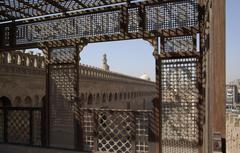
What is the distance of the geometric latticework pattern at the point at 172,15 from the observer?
16.2 feet

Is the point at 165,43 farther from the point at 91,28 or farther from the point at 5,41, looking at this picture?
the point at 5,41

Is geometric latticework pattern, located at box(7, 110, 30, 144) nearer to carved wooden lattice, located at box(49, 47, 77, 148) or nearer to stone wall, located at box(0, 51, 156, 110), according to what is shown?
carved wooden lattice, located at box(49, 47, 77, 148)

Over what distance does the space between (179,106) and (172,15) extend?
1770 millimetres

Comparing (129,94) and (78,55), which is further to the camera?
(129,94)

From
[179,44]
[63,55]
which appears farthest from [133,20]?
[63,55]

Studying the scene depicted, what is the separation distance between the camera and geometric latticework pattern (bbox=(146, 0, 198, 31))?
4926 mm

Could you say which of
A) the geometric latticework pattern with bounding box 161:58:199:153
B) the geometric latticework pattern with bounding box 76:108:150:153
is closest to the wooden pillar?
the geometric latticework pattern with bounding box 161:58:199:153

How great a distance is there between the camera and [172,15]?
5105 mm

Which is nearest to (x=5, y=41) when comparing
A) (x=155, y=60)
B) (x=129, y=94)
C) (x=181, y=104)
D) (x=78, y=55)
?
(x=78, y=55)

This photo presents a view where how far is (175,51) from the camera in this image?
16.1 ft

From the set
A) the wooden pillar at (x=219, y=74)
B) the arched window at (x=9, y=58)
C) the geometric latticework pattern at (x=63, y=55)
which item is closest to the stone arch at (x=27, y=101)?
the arched window at (x=9, y=58)

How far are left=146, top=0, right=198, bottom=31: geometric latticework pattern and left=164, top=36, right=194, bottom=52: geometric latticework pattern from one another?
0.85 feet

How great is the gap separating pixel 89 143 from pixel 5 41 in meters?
3.35

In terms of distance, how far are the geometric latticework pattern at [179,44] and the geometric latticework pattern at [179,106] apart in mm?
206
